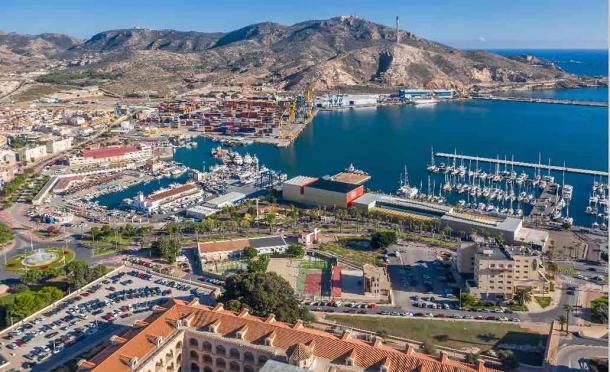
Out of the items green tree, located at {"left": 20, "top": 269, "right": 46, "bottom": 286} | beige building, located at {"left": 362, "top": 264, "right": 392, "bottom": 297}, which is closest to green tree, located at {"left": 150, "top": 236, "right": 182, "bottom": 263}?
green tree, located at {"left": 20, "top": 269, "right": 46, "bottom": 286}

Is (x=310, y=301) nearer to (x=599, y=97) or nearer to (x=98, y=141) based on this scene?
(x=98, y=141)

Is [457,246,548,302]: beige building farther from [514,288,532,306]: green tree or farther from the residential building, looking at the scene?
the residential building

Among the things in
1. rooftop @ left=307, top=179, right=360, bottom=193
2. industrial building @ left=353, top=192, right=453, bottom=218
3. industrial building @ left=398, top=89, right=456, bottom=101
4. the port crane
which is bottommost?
industrial building @ left=353, top=192, right=453, bottom=218

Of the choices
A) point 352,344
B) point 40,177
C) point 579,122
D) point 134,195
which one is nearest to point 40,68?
point 40,177

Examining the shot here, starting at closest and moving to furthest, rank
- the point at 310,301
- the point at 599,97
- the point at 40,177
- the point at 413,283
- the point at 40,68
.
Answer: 1. the point at 310,301
2. the point at 413,283
3. the point at 40,177
4. the point at 599,97
5. the point at 40,68

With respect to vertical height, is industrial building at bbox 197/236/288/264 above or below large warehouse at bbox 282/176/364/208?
below

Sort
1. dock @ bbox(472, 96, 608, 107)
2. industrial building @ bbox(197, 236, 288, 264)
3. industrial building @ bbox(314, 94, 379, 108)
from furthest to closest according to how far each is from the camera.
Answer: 1. industrial building @ bbox(314, 94, 379, 108)
2. dock @ bbox(472, 96, 608, 107)
3. industrial building @ bbox(197, 236, 288, 264)

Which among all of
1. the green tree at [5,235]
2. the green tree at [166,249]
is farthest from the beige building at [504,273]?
the green tree at [5,235]
